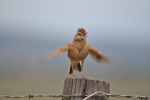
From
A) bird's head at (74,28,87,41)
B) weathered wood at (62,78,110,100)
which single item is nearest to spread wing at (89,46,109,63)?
bird's head at (74,28,87,41)

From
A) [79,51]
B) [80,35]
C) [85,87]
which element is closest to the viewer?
[85,87]

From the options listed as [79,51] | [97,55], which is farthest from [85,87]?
[97,55]

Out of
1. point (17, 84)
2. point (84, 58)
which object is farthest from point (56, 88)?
point (84, 58)

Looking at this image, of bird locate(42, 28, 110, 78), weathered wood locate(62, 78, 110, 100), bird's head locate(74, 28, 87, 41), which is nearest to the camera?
weathered wood locate(62, 78, 110, 100)

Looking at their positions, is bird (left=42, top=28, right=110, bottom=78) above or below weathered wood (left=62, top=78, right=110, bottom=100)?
above

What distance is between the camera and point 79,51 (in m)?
7.43

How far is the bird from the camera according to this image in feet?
24.2

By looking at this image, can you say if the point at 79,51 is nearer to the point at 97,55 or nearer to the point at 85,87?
the point at 97,55

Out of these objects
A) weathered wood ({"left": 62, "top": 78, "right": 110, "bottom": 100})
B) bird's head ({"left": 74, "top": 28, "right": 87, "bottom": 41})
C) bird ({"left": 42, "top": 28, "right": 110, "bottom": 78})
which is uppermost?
bird's head ({"left": 74, "top": 28, "right": 87, "bottom": 41})

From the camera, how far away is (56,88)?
15.4 meters

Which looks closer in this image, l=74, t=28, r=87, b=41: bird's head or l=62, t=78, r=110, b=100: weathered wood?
l=62, t=78, r=110, b=100: weathered wood

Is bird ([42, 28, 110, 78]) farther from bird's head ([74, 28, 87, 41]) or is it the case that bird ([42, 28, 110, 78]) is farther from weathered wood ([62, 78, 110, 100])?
weathered wood ([62, 78, 110, 100])

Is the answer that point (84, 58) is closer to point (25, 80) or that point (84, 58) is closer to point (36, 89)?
point (36, 89)

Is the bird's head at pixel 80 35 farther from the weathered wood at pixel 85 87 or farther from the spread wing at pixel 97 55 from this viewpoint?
the weathered wood at pixel 85 87
